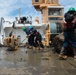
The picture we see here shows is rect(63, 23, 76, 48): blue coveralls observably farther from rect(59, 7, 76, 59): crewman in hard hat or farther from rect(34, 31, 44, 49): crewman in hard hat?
rect(34, 31, 44, 49): crewman in hard hat

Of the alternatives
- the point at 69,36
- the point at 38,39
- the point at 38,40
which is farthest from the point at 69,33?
the point at 38,40

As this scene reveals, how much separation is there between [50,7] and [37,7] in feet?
12.6

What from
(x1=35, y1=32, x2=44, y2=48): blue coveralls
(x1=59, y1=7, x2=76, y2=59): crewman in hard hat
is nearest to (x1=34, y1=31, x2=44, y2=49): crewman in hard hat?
(x1=35, y1=32, x2=44, y2=48): blue coveralls

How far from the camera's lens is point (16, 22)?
940 inches

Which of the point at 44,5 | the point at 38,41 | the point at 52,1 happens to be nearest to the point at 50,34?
the point at 38,41

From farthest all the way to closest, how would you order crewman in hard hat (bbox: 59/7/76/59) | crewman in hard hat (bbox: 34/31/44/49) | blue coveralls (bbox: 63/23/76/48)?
crewman in hard hat (bbox: 34/31/44/49), blue coveralls (bbox: 63/23/76/48), crewman in hard hat (bbox: 59/7/76/59)

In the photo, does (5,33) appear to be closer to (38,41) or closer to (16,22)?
(16,22)

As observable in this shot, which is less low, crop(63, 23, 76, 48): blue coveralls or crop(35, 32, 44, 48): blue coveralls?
crop(63, 23, 76, 48): blue coveralls

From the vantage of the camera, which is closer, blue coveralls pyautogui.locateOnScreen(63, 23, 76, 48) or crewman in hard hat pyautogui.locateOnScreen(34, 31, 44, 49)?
blue coveralls pyautogui.locateOnScreen(63, 23, 76, 48)

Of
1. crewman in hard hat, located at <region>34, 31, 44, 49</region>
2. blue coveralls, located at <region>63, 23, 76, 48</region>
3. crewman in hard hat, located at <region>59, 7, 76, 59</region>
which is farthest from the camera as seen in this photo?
crewman in hard hat, located at <region>34, 31, 44, 49</region>

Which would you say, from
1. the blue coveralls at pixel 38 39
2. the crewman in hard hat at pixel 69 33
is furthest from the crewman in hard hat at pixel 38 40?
the crewman in hard hat at pixel 69 33

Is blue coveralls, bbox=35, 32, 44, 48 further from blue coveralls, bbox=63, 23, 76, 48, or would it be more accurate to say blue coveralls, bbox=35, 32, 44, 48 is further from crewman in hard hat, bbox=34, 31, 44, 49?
blue coveralls, bbox=63, 23, 76, 48

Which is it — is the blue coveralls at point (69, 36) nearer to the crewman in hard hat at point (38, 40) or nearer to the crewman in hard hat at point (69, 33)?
the crewman in hard hat at point (69, 33)

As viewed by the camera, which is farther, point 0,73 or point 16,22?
point 16,22
